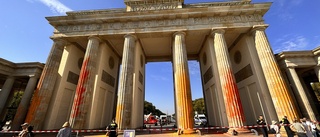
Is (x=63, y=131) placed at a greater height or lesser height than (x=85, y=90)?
lesser

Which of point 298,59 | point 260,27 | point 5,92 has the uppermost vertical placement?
point 260,27

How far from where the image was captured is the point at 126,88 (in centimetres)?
1088

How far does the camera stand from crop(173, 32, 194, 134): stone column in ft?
31.5

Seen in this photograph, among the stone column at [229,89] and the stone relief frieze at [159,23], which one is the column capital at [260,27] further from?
the stone column at [229,89]

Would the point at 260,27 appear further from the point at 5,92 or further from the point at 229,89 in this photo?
the point at 5,92

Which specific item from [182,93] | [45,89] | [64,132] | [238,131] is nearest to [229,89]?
[238,131]

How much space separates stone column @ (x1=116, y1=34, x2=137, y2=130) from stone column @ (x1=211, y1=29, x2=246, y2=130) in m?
7.38

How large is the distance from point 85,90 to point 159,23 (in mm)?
8979

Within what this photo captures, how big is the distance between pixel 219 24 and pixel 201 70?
6536mm

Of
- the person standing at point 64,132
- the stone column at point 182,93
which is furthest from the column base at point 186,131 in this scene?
the person standing at point 64,132

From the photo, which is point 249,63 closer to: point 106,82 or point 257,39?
point 257,39

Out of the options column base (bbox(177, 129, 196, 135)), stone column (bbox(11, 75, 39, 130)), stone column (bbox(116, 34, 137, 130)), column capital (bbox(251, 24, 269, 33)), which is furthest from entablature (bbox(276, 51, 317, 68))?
stone column (bbox(11, 75, 39, 130))

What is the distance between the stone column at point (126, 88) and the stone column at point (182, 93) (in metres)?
3.80

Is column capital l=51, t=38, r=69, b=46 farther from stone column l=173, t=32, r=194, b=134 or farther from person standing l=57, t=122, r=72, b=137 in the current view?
person standing l=57, t=122, r=72, b=137
